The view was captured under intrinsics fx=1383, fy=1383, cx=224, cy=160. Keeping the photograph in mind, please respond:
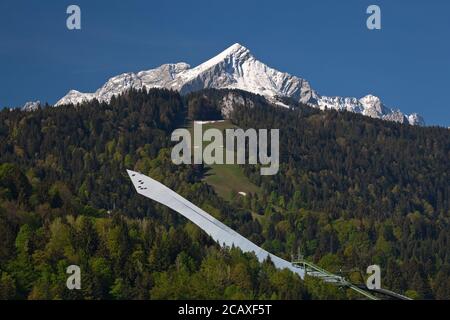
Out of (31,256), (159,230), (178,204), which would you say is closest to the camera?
(31,256)

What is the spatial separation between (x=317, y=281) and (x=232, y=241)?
107 ft

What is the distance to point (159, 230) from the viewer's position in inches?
6531

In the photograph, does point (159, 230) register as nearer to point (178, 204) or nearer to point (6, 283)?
point (178, 204)

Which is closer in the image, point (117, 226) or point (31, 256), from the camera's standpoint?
point (31, 256)

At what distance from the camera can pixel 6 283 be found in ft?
391

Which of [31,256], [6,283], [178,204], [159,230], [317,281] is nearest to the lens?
[6,283]

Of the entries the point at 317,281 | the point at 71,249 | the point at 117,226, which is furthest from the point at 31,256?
the point at 317,281

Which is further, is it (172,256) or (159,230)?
(159,230)
